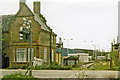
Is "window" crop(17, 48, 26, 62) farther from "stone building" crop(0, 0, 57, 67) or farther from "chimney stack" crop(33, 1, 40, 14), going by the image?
"chimney stack" crop(33, 1, 40, 14)

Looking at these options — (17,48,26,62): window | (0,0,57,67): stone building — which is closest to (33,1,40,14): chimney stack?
(0,0,57,67): stone building

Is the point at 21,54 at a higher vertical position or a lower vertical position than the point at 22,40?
lower

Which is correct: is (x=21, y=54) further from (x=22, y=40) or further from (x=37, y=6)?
(x=37, y=6)

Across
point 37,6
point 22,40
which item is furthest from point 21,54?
point 37,6

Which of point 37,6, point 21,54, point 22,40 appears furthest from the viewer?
point 21,54

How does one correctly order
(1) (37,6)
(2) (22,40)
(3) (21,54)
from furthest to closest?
(3) (21,54), (2) (22,40), (1) (37,6)

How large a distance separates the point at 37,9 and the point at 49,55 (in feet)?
8.35

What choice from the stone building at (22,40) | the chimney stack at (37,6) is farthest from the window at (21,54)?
the chimney stack at (37,6)

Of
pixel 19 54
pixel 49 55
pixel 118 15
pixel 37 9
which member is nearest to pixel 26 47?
pixel 19 54

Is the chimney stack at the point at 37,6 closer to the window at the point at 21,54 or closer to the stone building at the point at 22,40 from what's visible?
the stone building at the point at 22,40

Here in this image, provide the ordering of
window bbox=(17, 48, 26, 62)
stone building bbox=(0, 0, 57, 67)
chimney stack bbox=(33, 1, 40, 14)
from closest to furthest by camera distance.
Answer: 1. chimney stack bbox=(33, 1, 40, 14)
2. stone building bbox=(0, 0, 57, 67)
3. window bbox=(17, 48, 26, 62)

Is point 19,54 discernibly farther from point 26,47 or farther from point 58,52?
point 58,52

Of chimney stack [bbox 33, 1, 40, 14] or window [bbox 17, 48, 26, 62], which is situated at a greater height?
chimney stack [bbox 33, 1, 40, 14]

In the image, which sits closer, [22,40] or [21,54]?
[22,40]
